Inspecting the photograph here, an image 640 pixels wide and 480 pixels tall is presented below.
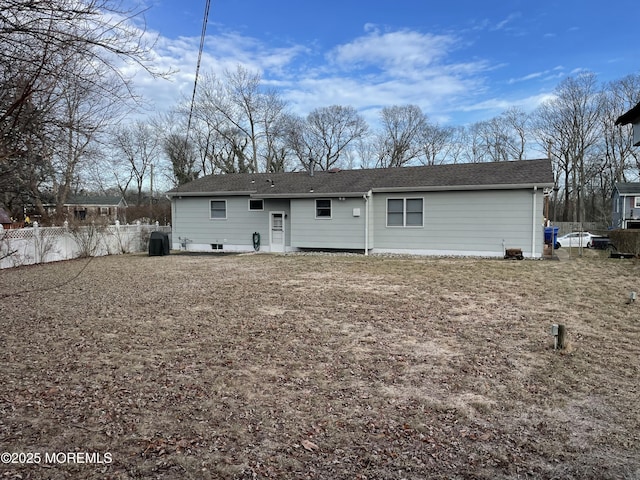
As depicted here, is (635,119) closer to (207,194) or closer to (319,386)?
(319,386)

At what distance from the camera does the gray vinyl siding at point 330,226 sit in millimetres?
15320

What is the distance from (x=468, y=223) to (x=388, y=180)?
3.38 m

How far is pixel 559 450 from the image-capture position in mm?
2709

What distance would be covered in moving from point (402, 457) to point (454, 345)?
2.52m

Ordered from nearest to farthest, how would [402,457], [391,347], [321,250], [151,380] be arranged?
[402,457]
[151,380]
[391,347]
[321,250]

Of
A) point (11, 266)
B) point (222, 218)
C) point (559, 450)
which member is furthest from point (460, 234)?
point (11, 266)

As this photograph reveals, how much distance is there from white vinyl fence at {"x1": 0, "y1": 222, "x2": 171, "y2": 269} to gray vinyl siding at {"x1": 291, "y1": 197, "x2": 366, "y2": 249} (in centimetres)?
749

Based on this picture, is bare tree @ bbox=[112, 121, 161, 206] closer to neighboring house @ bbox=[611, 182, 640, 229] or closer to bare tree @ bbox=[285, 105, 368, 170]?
bare tree @ bbox=[285, 105, 368, 170]

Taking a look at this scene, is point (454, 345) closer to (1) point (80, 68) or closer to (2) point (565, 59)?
(1) point (80, 68)

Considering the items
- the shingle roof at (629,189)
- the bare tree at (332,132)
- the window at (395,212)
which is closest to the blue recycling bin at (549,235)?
the window at (395,212)

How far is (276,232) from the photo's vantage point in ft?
56.1

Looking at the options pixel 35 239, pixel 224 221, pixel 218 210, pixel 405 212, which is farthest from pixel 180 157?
pixel 405 212

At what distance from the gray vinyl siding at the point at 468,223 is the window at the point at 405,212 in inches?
6.0

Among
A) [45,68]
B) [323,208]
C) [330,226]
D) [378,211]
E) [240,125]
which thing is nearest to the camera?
[45,68]
